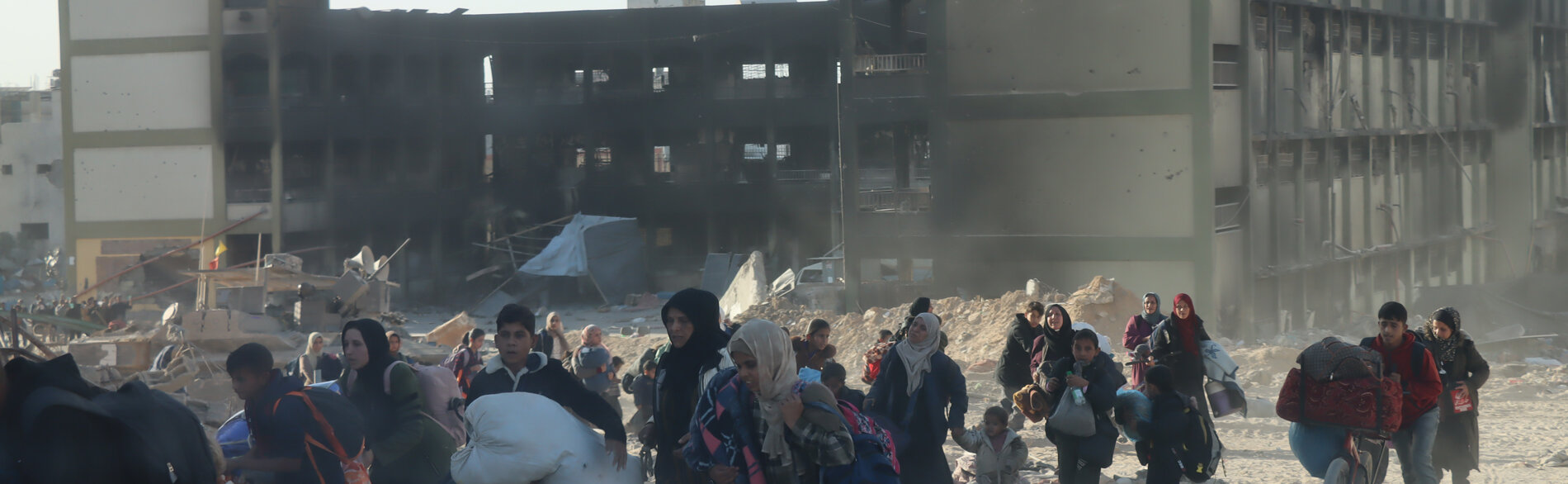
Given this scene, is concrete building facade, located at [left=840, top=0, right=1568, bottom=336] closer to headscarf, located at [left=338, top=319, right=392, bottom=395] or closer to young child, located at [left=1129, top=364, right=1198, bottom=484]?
young child, located at [left=1129, top=364, right=1198, bottom=484]

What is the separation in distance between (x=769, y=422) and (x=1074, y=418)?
3294mm

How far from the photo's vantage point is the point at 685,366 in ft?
15.6

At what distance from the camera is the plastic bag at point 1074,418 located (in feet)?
21.4

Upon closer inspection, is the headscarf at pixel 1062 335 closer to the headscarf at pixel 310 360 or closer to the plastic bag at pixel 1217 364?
the plastic bag at pixel 1217 364

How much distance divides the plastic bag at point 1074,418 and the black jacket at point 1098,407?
5 cm

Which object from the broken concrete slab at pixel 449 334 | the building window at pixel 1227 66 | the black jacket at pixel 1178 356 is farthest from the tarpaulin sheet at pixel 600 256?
the black jacket at pixel 1178 356

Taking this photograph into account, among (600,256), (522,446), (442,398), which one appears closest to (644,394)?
(442,398)

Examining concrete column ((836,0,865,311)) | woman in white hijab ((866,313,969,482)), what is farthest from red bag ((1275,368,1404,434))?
concrete column ((836,0,865,311))

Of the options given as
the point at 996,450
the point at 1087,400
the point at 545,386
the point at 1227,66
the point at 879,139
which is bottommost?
the point at 996,450

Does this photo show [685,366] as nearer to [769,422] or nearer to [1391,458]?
[769,422]

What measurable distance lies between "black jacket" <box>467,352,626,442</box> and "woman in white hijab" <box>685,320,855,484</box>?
4.24 ft

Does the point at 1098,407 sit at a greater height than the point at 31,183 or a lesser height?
lesser

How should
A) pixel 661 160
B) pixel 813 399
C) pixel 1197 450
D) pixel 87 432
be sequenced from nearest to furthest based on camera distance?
pixel 87 432 → pixel 813 399 → pixel 1197 450 → pixel 661 160

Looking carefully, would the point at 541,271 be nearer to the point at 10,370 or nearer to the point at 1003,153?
the point at 1003,153
